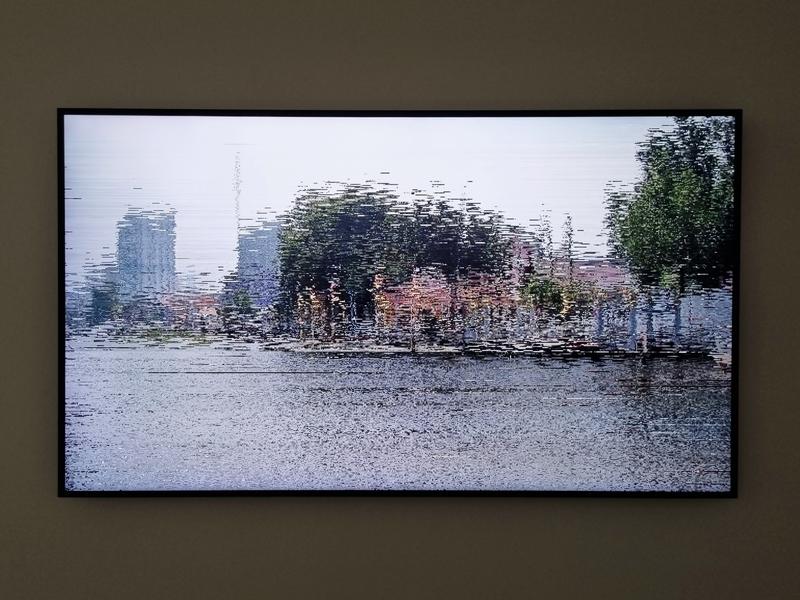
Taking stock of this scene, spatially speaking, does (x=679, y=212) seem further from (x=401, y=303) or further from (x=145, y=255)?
(x=145, y=255)

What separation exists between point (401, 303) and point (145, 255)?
69 centimetres

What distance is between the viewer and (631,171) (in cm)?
208

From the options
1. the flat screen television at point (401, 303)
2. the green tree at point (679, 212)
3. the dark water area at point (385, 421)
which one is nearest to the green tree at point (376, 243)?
the flat screen television at point (401, 303)

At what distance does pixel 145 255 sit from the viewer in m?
2.07

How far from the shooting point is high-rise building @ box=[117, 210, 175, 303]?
2.07 metres

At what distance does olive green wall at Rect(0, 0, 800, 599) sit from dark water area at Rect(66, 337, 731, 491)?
97 millimetres

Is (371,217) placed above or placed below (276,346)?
above
